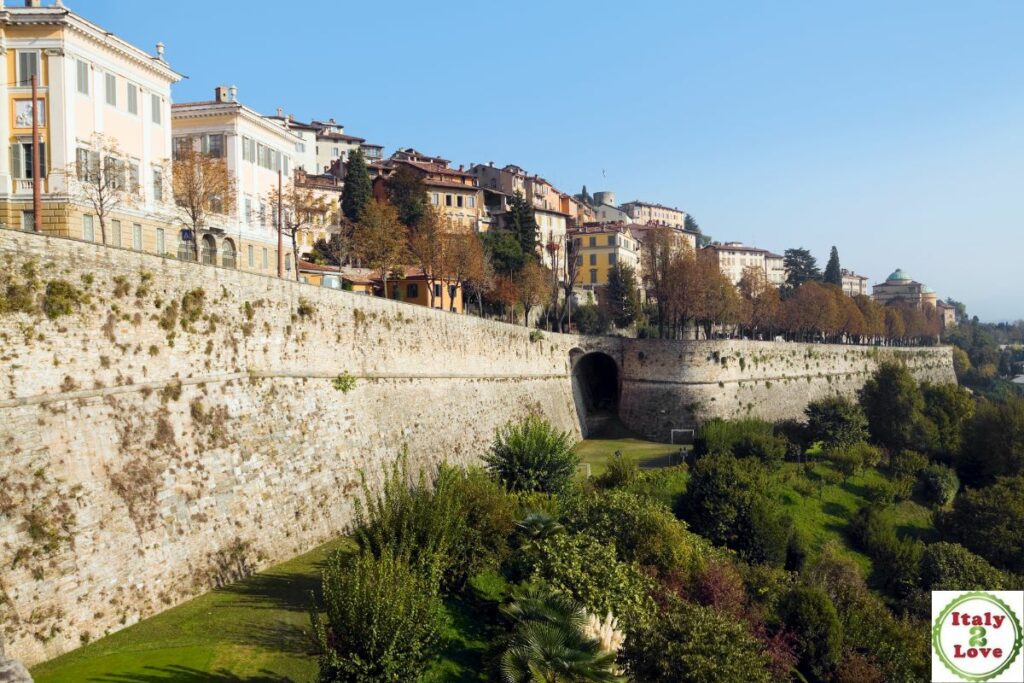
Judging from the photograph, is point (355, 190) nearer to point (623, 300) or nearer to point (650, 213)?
point (623, 300)

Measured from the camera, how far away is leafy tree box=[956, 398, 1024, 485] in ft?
167

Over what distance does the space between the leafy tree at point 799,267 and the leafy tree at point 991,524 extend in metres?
100

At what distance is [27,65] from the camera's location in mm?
29875

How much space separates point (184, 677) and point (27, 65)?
24905 millimetres

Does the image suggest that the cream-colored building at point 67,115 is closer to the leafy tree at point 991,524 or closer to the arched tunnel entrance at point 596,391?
the arched tunnel entrance at point 596,391

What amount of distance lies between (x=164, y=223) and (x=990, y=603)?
33.8 metres

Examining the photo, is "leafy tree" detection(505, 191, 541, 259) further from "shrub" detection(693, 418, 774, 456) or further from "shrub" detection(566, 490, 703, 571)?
"shrub" detection(566, 490, 703, 571)

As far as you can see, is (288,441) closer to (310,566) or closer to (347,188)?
(310,566)

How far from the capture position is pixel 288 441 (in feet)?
79.8

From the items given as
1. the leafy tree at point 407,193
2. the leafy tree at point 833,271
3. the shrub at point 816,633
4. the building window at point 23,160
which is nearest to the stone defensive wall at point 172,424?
the building window at point 23,160

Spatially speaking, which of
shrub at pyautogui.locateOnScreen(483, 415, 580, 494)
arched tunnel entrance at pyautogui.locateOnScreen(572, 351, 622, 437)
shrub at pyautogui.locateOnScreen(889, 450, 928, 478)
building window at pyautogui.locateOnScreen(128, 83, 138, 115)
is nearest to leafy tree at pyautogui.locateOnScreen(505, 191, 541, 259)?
arched tunnel entrance at pyautogui.locateOnScreen(572, 351, 622, 437)

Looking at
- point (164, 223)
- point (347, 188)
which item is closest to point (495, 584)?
point (164, 223)

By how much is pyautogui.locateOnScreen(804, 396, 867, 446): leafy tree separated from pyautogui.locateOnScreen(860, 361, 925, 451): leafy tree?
330 centimetres

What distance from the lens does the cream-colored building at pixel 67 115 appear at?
97.3ft
